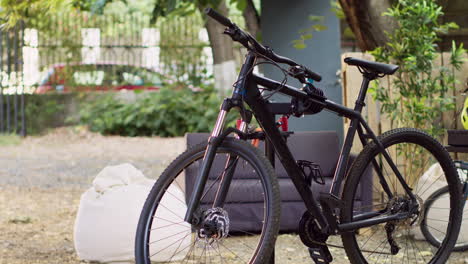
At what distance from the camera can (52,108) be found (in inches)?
566

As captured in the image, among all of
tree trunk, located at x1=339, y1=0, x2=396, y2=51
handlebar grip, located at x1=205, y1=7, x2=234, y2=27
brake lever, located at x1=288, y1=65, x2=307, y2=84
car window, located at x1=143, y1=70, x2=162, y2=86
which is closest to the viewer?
handlebar grip, located at x1=205, y1=7, x2=234, y2=27

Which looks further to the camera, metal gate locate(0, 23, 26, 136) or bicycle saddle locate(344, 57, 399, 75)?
metal gate locate(0, 23, 26, 136)

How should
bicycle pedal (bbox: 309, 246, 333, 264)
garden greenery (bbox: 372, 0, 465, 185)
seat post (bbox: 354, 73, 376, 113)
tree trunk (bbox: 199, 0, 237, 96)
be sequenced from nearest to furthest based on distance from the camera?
1. bicycle pedal (bbox: 309, 246, 333, 264)
2. seat post (bbox: 354, 73, 376, 113)
3. garden greenery (bbox: 372, 0, 465, 185)
4. tree trunk (bbox: 199, 0, 237, 96)

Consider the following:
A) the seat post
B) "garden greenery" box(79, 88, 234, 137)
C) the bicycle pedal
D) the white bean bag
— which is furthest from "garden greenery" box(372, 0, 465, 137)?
"garden greenery" box(79, 88, 234, 137)

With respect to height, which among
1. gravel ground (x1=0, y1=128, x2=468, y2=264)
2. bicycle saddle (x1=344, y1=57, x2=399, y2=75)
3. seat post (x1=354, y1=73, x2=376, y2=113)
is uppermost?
bicycle saddle (x1=344, y1=57, x2=399, y2=75)

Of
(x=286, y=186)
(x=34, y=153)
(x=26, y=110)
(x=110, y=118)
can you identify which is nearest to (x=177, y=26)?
(x=110, y=118)

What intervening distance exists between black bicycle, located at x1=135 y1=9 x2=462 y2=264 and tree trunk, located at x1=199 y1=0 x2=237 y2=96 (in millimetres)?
7707

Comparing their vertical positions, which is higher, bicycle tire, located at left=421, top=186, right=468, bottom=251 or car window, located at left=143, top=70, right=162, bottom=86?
car window, located at left=143, top=70, right=162, bottom=86

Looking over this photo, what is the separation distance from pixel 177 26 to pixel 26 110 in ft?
11.6

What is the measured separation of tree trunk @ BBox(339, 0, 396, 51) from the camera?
19.3 feet

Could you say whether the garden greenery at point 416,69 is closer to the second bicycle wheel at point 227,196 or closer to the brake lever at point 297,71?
the brake lever at point 297,71

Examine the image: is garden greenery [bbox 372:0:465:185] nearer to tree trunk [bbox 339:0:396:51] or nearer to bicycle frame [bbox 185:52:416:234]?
tree trunk [bbox 339:0:396:51]

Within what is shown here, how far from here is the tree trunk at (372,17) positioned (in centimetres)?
588

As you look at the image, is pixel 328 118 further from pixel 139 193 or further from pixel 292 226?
pixel 139 193
